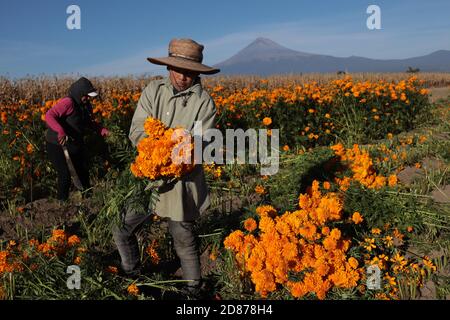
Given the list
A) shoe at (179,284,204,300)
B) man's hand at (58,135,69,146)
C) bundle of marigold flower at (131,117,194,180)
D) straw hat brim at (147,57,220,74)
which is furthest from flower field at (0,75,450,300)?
man's hand at (58,135,69,146)

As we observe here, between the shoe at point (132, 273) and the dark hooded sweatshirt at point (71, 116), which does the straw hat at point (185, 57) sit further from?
the dark hooded sweatshirt at point (71, 116)

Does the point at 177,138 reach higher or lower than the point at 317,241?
higher

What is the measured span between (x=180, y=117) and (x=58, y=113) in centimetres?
298

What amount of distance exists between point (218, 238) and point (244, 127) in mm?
4725

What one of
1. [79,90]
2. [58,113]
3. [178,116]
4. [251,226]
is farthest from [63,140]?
[251,226]

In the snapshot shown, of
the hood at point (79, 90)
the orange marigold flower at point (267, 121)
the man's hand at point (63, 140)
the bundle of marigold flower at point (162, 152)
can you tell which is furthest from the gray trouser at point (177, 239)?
the orange marigold flower at point (267, 121)

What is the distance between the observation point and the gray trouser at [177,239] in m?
3.16

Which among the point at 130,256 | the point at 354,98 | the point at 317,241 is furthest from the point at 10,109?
the point at 354,98

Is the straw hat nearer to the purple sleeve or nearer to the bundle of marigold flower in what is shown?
the bundle of marigold flower

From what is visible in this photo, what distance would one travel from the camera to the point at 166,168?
2.71m

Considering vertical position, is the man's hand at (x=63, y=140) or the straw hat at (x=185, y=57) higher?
the straw hat at (x=185, y=57)

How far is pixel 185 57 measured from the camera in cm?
305

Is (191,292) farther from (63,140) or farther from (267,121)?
(267,121)

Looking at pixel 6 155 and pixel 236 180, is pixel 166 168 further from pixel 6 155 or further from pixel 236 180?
pixel 6 155
